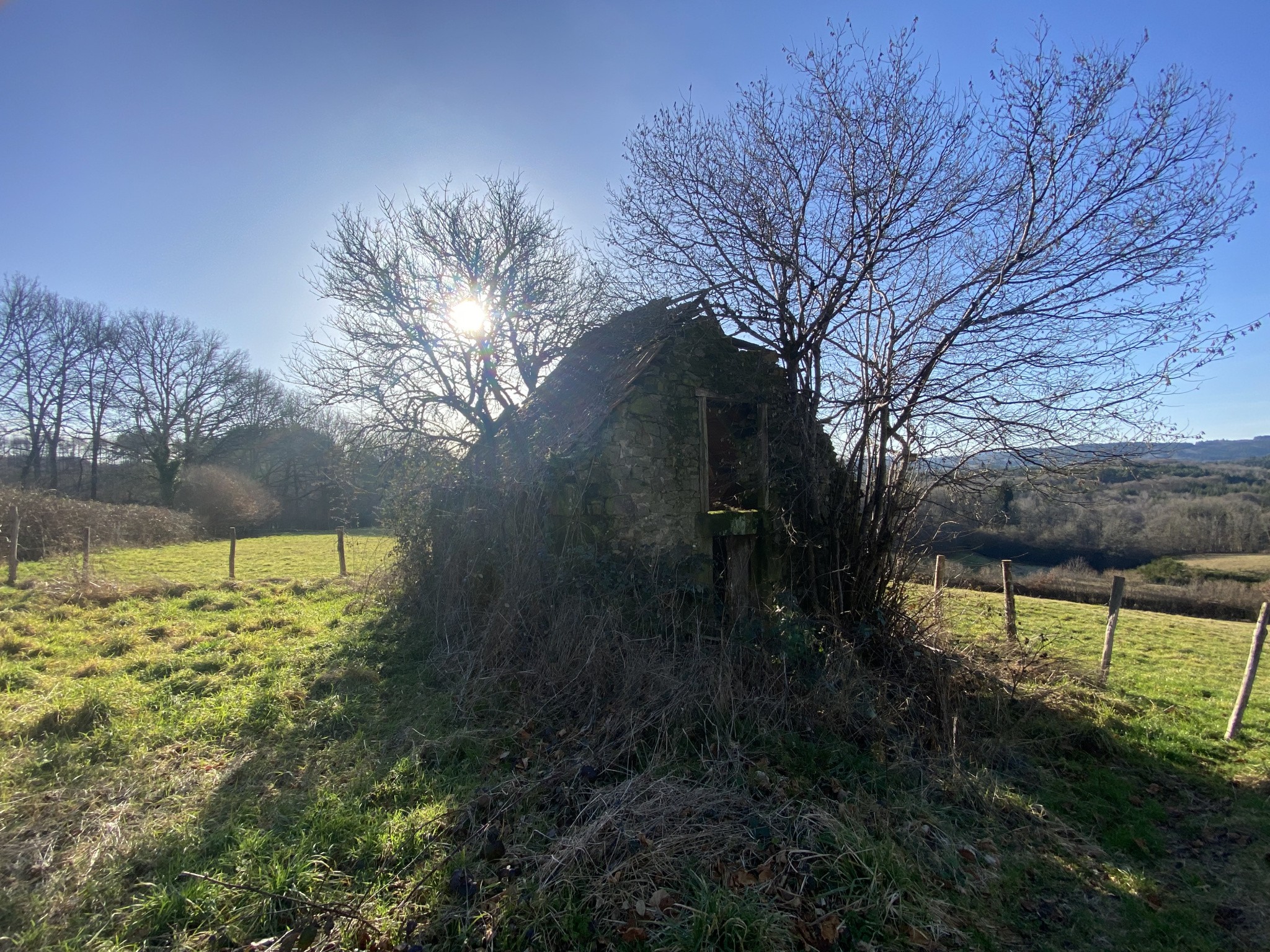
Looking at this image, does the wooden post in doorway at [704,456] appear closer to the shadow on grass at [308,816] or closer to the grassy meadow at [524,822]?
the grassy meadow at [524,822]

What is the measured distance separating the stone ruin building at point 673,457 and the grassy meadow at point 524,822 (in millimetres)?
2705

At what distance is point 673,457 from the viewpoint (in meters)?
8.01

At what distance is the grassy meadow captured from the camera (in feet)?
9.83

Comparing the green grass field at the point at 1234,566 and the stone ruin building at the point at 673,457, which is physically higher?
the stone ruin building at the point at 673,457

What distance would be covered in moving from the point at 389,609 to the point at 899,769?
7.43m

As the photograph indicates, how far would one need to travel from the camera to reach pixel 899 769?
15.6ft

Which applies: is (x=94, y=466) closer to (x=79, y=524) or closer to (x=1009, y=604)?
(x=79, y=524)

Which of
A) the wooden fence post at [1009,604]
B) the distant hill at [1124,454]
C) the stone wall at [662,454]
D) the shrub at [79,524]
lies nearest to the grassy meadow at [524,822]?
the wooden fence post at [1009,604]

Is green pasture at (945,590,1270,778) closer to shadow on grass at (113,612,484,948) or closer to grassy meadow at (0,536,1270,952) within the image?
grassy meadow at (0,536,1270,952)

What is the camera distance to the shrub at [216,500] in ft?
96.9

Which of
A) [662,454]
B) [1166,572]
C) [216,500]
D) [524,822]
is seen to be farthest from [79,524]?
[1166,572]

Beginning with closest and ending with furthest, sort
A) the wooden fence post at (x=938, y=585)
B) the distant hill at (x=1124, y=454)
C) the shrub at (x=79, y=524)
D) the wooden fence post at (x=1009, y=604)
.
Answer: the distant hill at (x=1124, y=454), the wooden fence post at (x=938, y=585), the wooden fence post at (x=1009, y=604), the shrub at (x=79, y=524)

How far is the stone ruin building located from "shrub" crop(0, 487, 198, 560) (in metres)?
17.6

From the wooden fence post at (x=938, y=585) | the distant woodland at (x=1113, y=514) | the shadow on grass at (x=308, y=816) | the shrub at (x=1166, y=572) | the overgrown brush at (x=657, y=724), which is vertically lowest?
the shrub at (x=1166, y=572)
